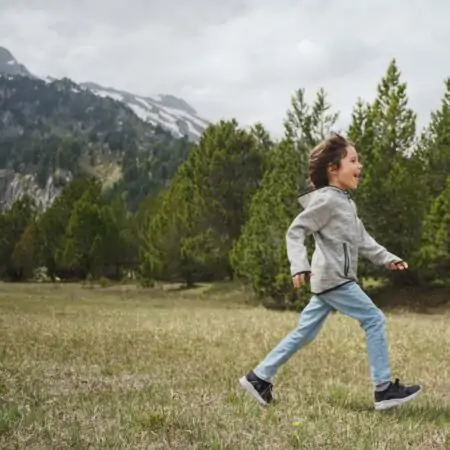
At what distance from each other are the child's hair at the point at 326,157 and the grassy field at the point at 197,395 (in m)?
2.07

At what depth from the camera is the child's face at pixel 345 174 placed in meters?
6.04

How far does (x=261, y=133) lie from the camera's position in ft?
164

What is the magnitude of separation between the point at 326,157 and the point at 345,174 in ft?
0.79

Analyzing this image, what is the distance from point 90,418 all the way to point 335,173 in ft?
10.1

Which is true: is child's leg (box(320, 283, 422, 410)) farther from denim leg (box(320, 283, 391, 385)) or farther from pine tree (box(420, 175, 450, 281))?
pine tree (box(420, 175, 450, 281))

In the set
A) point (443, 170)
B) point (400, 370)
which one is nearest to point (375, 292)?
point (443, 170)

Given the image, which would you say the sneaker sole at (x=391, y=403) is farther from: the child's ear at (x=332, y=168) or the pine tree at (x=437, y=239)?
the pine tree at (x=437, y=239)

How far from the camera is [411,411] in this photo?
18.7 ft

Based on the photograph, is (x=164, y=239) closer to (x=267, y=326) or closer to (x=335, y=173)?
(x=267, y=326)

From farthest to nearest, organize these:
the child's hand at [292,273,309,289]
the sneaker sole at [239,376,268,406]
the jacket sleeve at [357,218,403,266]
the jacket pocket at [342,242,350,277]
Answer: the jacket sleeve at [357,218,403,266]
the jacket pocket at [342,242,350,277]
the sneaker sole at [239,376,268,406]
the child's hand at [292,273,309,289]

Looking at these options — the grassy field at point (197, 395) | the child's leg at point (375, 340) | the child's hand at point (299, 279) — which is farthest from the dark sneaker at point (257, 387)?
the child's hand at point (299, 279)

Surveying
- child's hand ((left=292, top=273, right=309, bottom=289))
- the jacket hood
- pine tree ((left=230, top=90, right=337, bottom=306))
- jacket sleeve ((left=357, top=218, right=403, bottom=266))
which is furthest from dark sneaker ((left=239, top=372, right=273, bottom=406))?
pine tree ((left=230, top=90, right=337, bottom=306))

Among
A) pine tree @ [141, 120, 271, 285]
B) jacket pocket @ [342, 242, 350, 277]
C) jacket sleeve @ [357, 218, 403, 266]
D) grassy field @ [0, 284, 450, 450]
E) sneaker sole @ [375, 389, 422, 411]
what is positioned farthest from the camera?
pine tree @ [141, 120, 271, 285]

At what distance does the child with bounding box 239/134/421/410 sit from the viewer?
573 cm
